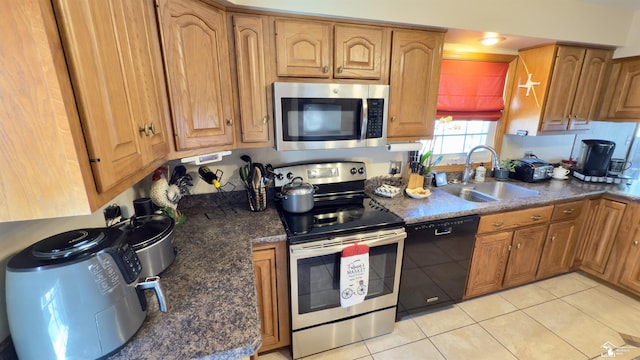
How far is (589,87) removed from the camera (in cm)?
237

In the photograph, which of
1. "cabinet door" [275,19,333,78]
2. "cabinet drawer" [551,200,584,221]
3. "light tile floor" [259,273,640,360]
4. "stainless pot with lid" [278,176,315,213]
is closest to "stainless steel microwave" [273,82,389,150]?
"cabinet door" [275,19,333,78]

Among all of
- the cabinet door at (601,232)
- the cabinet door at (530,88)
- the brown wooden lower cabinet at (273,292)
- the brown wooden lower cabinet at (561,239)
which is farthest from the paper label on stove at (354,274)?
the cabinet door at (601,232)

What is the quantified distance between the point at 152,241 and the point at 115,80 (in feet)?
1.99

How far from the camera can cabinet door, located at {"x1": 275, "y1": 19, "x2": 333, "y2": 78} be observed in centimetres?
156

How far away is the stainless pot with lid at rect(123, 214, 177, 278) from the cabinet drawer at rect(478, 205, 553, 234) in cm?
202

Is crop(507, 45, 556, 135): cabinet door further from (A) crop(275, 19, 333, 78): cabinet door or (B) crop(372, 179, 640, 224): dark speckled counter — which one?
(A) crop(275, 19, 333, 78): cabinet door

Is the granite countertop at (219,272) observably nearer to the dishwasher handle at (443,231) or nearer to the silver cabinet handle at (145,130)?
the dishwasher handle at (443,231)

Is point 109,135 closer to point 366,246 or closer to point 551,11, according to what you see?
point 366,246

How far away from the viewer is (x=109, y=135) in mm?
730

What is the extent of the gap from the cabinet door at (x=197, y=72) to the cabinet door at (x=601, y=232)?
10.4 ft

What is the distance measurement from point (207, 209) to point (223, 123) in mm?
713

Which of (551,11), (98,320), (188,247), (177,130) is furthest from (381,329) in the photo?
(551,11)

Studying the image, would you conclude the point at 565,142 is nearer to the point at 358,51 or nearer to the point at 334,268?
the point at 358,51

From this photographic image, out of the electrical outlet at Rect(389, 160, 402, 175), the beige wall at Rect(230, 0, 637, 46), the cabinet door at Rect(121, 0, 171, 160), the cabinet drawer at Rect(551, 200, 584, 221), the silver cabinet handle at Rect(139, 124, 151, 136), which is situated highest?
the beige wall at Rect(230, 0, 637, 46)
